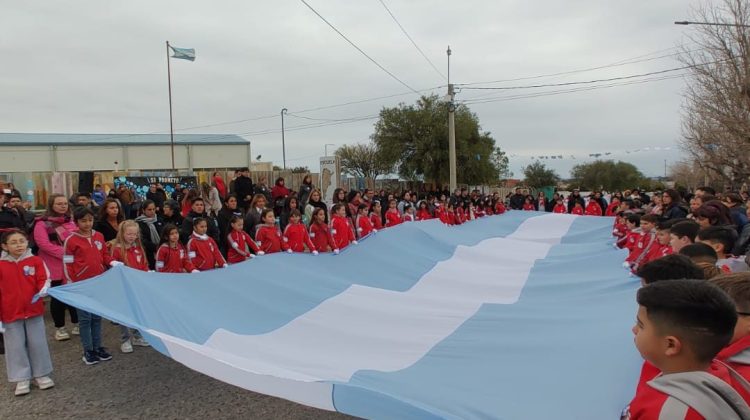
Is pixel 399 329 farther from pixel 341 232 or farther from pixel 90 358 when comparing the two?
pixel 341 232

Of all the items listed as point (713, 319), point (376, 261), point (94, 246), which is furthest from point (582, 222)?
point (713, 319)

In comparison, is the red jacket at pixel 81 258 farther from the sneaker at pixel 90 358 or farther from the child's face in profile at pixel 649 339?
the child's face in profile at pixel 649 339

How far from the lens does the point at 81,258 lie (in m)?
4.20

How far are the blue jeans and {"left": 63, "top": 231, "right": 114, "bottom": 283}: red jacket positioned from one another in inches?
12.6

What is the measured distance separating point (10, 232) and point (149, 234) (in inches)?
71.5

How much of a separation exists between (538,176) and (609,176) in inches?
527

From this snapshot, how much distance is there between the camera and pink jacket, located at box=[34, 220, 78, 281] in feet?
15.5

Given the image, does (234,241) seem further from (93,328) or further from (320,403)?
(320,403)

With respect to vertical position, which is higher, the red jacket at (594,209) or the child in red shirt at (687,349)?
the child in red shirt at (687,349)

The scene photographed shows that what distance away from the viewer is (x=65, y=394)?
3631 mm

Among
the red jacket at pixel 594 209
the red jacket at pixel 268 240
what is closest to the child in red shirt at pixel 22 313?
the red jacket at pixel 268 240

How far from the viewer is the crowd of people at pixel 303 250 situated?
1.23 metres

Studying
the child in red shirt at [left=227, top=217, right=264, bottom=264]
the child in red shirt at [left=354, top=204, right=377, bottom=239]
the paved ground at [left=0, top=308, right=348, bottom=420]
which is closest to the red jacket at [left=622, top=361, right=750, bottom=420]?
the paved ground at [left=0, top=308, right=348, bottom=420]

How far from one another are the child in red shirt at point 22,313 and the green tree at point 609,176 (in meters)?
59.8
